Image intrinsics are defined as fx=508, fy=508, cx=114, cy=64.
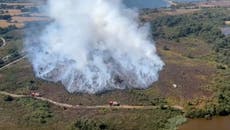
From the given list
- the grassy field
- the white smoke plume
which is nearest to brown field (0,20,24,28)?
the grassy field

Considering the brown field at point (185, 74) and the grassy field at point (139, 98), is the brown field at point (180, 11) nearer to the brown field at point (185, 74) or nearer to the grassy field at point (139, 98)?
the brown field at point (185, 74)

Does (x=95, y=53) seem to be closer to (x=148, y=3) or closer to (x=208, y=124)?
(x=208, y=124)

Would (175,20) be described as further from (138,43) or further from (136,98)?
(136,98)

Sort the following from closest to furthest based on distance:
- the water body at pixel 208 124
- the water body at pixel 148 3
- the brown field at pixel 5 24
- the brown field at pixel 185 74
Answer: the water body at pixel 208 124
the brown field at pixel 185 74
the brown field at pixel 5 24
the water body at pixel 148 3

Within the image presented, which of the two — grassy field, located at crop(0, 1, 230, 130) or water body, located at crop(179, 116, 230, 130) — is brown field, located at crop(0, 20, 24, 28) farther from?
water body, located at crop(179, 116, 230, 130)

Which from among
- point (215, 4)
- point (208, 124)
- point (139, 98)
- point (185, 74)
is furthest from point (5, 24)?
point (208, 124)

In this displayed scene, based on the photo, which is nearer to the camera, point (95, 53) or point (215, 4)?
point (95, 53)

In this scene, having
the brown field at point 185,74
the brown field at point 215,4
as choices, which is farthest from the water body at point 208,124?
the brown field at point 215,4
